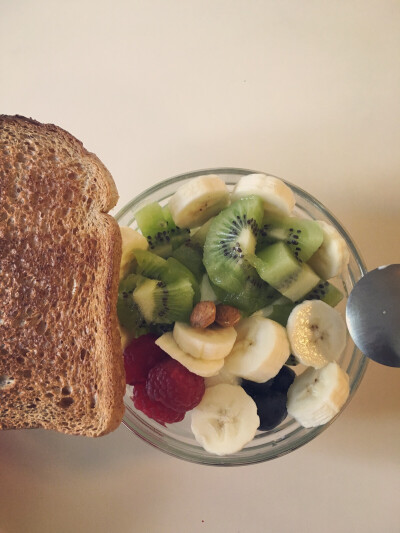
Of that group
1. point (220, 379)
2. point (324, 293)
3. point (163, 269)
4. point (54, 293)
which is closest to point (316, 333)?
point (324, 293)

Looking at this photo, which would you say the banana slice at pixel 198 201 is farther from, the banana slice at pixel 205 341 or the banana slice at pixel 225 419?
the banana slice at pixel 225 419

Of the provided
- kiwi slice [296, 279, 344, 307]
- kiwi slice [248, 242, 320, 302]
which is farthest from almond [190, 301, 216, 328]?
kiwi slice [296, 279, 344, 307]

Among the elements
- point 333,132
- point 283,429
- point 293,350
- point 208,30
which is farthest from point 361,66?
point 283,429

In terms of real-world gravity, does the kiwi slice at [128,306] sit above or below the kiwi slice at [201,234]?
below

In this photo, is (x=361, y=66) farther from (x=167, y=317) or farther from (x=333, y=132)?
(x=167, y=317)

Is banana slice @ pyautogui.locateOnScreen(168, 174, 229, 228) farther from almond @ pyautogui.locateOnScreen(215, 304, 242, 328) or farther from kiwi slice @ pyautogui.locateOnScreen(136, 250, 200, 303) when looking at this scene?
almond @ pyautogui.locateOnScreen(215, 304, 242, 328)

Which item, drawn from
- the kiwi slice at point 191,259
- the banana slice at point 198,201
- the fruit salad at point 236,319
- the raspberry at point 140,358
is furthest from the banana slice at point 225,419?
the banana slice at point 198,201

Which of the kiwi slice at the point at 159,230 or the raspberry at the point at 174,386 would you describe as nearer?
the raspberry at the point at 174,386
